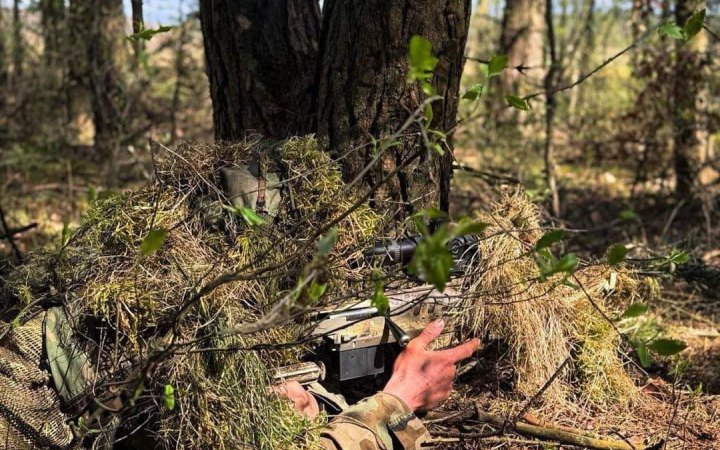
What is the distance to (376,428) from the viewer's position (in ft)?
8.34

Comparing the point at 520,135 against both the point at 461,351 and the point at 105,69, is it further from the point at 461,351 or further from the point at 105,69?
the point at 461,351

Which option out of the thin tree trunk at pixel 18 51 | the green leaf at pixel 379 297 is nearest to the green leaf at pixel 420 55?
the green leaf at pixel 379 297

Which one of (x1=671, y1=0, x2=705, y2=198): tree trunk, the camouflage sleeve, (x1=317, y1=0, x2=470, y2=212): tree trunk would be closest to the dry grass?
(x1=317, y1=0, x2=470, y2=212): tree trunk

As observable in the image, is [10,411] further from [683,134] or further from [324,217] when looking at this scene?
[683,134]

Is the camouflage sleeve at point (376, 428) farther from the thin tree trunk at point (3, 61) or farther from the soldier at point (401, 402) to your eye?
the thin tree trunk at point (3, 61)

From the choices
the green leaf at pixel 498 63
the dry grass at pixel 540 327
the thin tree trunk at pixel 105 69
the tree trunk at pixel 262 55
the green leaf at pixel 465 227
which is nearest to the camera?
the green leaf at pixel 465 227

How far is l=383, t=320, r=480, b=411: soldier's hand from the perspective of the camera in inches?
108

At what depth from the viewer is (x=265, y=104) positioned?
3.38m

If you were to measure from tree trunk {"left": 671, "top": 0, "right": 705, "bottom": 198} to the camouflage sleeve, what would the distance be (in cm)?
487

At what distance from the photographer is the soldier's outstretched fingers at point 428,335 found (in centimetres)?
282

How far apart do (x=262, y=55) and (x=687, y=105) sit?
16.3 feet

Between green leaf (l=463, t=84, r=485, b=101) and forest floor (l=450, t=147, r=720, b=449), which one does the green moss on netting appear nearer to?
green leaf (l=463, t=84, r=485, b=101)

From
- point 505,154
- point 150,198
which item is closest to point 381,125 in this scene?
point 150,198

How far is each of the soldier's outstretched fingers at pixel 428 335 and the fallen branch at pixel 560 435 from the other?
1.24 feet
